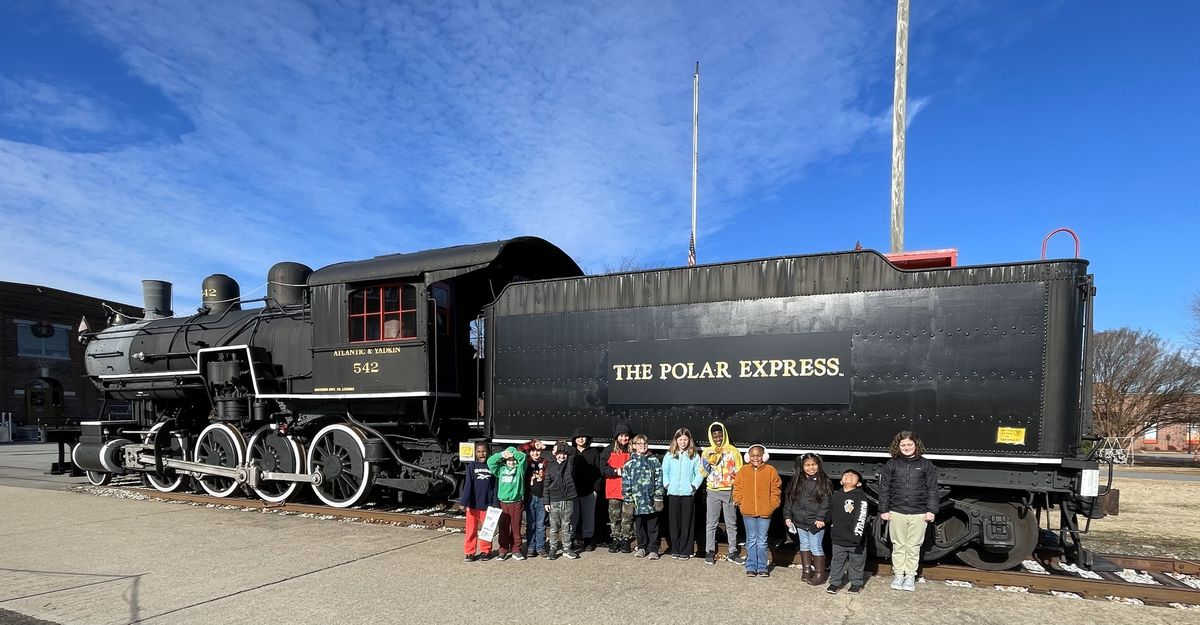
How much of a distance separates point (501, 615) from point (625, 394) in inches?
101

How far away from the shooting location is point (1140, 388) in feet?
75.7

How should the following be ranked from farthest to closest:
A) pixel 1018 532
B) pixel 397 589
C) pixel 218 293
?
pixel 218 293
pixel 1018 532
pixel 397 589

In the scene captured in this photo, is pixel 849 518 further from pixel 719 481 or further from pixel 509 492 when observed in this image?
pixel 509 492

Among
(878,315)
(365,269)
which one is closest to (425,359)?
(365,269)

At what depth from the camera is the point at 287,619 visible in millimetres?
4559

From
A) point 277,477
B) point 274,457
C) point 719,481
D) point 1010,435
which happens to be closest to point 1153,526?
point 1010,435

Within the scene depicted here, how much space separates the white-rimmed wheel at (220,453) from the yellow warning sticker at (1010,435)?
32.1 ft

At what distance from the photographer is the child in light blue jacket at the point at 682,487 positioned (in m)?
5.97

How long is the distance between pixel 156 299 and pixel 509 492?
10060 mm

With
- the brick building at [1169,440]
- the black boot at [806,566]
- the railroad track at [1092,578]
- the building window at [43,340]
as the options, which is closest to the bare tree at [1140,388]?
the brick building at [1169,440]

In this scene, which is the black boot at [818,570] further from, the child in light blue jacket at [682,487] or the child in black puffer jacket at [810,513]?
Answer: the child in light blue jacket at [682,487]

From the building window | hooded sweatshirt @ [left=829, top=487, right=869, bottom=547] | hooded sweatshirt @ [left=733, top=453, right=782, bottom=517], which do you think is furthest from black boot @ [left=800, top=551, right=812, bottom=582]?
the building window

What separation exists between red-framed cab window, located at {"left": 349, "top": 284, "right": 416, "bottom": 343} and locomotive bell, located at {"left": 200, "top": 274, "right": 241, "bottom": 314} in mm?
4068

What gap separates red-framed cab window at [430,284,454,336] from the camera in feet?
25.4
